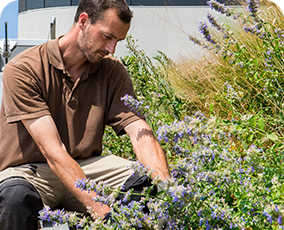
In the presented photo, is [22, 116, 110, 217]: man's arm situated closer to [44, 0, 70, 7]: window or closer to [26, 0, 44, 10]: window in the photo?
[44, 0, 70, 7]: window

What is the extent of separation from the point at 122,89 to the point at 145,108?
0.59 m

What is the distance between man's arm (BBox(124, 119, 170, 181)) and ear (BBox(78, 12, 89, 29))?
0.70 meters

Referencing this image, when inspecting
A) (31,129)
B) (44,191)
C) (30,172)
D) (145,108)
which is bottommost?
(44,191)

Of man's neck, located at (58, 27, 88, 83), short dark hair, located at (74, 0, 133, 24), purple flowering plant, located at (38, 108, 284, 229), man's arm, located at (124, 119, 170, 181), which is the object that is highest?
short dark hair, located at (74, 0, 133, 24)

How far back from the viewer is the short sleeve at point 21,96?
1.69 m

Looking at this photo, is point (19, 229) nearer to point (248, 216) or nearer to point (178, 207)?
point (178, 207)

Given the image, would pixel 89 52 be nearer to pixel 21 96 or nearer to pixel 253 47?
pixel 21 96

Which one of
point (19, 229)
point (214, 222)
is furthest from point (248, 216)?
point (19, 229)

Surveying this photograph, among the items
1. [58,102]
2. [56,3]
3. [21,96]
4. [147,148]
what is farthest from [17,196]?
[56,3]

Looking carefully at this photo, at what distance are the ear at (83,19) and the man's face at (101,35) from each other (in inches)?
0.5

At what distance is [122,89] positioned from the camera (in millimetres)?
2121

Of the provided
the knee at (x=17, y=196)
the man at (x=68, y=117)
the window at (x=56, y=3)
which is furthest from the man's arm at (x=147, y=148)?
the window at (x=56, y=3)

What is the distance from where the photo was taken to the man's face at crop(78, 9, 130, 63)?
1.89 m

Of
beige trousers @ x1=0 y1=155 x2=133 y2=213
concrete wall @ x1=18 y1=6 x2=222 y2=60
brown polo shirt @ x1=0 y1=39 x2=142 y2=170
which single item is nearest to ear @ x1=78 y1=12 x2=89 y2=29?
brown polo shirt @ x1=0 y1=39 x2=142 y2=170
